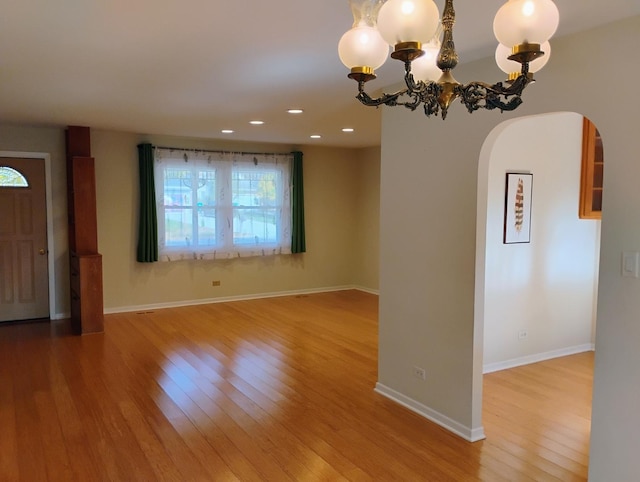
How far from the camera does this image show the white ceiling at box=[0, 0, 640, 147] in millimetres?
2275

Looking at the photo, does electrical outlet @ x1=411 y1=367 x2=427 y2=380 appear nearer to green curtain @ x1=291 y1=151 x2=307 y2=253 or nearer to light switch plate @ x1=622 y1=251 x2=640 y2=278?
Result: light switch plate @ x1=622 y1=251 x2=640 y2=278

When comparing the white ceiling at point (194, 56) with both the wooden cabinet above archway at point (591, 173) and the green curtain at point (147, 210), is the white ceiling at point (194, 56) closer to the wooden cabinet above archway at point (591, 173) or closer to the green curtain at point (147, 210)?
the green curtain at point (147, 210)

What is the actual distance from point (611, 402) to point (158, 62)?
3206 millimetres

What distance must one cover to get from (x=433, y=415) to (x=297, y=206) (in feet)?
16.4

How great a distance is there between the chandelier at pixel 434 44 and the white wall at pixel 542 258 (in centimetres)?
282

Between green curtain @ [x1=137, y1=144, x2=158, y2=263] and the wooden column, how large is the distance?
814 millimetres

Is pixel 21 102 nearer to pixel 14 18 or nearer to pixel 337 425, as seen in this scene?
pixel 14 18

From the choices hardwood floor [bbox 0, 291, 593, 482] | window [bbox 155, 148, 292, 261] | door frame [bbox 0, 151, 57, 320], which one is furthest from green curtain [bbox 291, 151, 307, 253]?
door frame [bbox 0, 151, 57, 320]

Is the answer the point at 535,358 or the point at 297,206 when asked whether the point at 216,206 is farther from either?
the point at 535,358

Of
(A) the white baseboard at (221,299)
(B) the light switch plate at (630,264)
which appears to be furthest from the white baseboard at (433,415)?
(A) the white baseboard at (221,299)

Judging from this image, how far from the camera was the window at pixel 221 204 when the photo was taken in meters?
7.07

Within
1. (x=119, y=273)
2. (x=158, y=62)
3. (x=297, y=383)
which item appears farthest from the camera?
(x=119, y=273)

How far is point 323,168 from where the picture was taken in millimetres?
8398

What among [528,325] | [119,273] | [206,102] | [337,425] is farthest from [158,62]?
[119,273]
